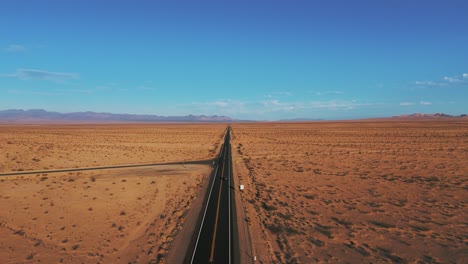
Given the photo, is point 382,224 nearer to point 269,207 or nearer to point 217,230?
point 269,207

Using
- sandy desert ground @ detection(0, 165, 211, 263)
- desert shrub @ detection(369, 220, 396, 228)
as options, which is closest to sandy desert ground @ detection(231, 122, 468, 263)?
desert shrub @ detection(369, 220, 396, 228)

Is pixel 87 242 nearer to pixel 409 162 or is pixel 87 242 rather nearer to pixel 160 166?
pixel 160 166

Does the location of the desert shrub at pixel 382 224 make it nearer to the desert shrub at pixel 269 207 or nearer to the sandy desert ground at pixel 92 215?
the desert shrub at pixel 269 207

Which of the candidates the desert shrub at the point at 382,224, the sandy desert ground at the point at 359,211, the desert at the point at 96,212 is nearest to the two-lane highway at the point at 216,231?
the sandy desert ground at the point at 359,211

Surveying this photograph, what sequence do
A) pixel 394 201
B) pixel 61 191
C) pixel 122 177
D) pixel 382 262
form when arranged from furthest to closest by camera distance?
pixel 122 177, pixel 61 191, pixel 394 201, pixel 382 262

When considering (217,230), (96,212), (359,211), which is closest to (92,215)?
(96,212)

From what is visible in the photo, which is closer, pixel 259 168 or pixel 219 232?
pixel 219 232

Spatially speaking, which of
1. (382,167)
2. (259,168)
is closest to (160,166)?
(259,168)

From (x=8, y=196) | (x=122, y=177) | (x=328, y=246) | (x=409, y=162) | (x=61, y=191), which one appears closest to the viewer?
(x=328, y=246)
